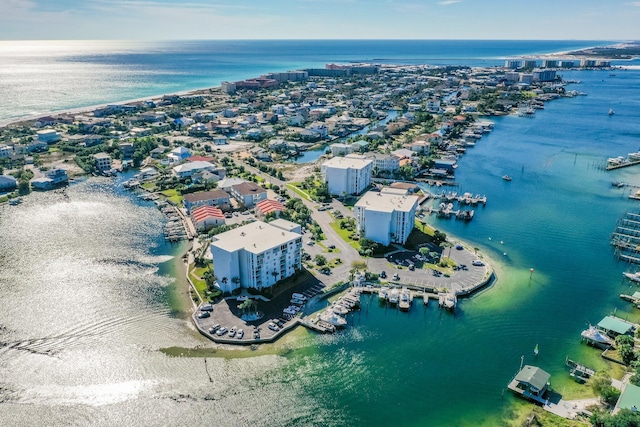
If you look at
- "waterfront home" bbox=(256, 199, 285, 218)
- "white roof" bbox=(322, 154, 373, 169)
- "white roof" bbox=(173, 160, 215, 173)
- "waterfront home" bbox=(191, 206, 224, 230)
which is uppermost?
"white roof" bbox=(322, 154, 373, 169)

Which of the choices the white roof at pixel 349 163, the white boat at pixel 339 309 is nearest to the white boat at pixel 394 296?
the white boat at pixel 339 309

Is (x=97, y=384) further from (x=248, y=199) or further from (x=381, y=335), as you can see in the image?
(x=248, y=199)

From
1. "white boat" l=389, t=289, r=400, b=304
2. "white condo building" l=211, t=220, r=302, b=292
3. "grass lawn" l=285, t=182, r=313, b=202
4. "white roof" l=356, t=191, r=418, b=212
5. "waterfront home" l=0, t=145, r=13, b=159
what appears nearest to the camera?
"white condo building" l=211, t=220, r=302, b=292

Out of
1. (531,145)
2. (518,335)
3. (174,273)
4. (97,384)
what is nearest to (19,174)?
(174,273)

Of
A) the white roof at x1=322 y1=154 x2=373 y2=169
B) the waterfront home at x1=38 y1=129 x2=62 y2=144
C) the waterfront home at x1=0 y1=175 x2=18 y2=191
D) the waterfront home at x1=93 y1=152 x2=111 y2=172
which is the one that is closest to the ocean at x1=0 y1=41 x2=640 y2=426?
the waterfront home at x1=0 y1=175 x2=18 y2=191

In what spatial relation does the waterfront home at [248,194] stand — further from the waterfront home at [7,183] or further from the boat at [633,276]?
the boat at [633,276]

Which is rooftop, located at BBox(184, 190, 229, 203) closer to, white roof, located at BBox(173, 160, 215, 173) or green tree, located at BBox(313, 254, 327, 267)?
white roof, located at BBox(173, 160, 215, 173)
